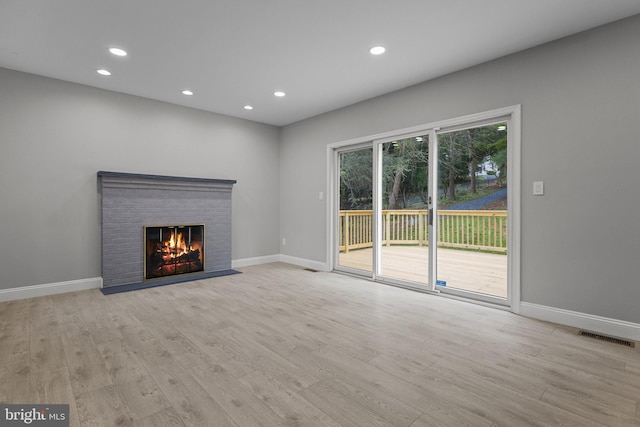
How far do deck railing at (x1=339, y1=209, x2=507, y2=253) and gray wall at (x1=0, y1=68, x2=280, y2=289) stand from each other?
9.06ft

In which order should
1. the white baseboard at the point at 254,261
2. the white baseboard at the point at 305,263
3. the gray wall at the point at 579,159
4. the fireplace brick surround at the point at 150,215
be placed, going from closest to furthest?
the gray wall at the point at 579,159 → the fireplace brick surround at the point at 150,215 → the white baseboard at the point at 305,263 → the white baseboard at the point at 254,261

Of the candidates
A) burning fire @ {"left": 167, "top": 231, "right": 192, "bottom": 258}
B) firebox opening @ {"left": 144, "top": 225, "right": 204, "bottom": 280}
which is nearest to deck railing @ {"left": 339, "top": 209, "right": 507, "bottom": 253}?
firebox opening @ {"left": 144, "top": 225, "right": 204, "bottom": 280}

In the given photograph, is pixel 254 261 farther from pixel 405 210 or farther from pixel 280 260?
pixel 405 210

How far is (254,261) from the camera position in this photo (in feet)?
18.3

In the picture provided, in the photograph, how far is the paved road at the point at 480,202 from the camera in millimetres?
3279

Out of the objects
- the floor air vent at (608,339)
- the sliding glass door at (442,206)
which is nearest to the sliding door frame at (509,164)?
the sliding glass door at (442,206)

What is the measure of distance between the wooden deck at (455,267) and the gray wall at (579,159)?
45cm

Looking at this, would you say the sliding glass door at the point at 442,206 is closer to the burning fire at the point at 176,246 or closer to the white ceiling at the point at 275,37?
the white ceiling at the point at 275,37

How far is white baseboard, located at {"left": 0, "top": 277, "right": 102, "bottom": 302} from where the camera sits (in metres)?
3.44

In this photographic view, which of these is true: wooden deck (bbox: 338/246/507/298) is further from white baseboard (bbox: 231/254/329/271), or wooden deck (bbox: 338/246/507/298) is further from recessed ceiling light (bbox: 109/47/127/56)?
recessed ceiling light (bbox: 109/47/127/56)

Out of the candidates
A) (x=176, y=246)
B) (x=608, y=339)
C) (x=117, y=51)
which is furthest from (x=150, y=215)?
(x=608, y=339)

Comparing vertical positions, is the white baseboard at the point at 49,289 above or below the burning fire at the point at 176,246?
below

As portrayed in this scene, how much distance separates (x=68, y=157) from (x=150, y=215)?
3.77 feet

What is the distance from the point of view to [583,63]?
268 centimetres
